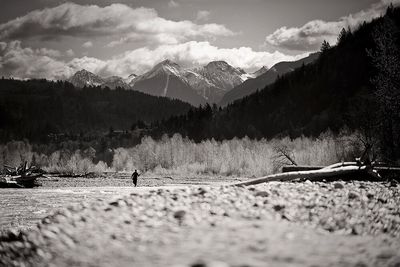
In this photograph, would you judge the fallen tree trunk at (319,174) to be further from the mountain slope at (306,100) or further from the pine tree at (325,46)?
the pine tree at (325,46)

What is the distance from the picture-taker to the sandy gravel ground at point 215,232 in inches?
135

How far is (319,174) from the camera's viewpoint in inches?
308

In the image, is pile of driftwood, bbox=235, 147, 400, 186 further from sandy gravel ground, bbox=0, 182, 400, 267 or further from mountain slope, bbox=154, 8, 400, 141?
mountain slope, bbox=154, 8, 400, 141

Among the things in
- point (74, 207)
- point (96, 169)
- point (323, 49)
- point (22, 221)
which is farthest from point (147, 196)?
point (323, 49)

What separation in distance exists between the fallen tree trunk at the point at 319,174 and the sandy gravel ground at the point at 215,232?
1467 mm

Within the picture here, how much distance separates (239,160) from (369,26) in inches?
2469

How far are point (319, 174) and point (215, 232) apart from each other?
432 cm

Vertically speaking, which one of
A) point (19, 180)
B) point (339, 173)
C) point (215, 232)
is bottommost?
point (19, 180)

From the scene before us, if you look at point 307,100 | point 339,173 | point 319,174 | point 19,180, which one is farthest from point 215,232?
point 307,100

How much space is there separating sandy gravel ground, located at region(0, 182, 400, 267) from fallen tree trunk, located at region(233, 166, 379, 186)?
57.8 inches

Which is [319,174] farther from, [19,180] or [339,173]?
[19,180]

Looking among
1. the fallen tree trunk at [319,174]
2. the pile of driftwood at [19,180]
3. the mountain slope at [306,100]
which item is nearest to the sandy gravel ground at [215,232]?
the fallen tree trunk at [319,174]

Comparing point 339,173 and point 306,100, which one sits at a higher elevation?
point 306,100

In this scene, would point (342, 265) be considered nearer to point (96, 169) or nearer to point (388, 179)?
point (388, 179)
